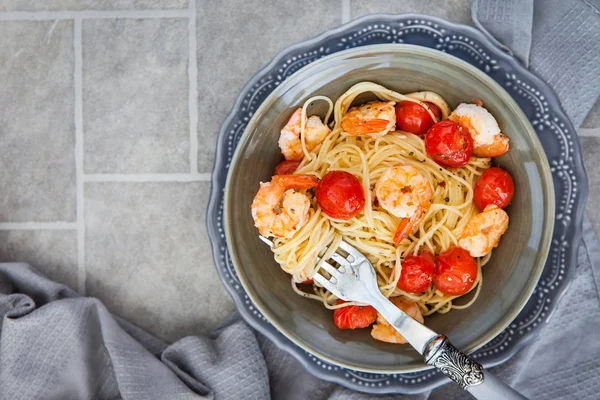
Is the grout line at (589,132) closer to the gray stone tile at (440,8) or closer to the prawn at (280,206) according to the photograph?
the gray stone tile at (440,8)

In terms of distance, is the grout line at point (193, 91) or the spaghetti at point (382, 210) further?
the grout line at point (193, 91)

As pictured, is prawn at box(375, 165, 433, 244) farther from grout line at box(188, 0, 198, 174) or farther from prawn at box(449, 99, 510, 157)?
grout line at box(188, 0, 198, 174)

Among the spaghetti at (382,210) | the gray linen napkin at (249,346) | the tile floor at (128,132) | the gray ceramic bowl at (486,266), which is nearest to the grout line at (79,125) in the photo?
the tile floor at (128,132)

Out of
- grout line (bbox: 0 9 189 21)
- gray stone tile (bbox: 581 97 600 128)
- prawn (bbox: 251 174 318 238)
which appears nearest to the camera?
prawn (bbox: 251 174 318 238)

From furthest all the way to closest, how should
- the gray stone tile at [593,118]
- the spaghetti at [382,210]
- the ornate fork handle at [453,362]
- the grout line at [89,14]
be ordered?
the grout line at [89,14]
the gray stone tile at [593,118]
the spaghetti at [382,210]
the ornate fork handle at [453,362]

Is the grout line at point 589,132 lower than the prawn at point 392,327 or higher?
higher

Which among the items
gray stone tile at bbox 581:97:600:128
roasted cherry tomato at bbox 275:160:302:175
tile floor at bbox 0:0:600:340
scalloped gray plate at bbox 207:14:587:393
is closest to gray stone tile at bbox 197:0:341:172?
tile floor at bbox 0:0:600:340
